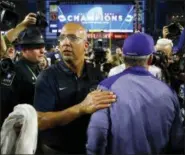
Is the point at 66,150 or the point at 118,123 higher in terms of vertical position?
the point at 118,123

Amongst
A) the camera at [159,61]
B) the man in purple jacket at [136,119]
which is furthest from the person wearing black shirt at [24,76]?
the camera at [159,61]

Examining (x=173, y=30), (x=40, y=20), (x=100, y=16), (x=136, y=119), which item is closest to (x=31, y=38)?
(x=40, y=20)

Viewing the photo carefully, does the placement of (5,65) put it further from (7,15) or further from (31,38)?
(31,38)

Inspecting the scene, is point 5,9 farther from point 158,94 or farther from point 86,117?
point 158,94

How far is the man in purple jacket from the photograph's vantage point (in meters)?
2.17

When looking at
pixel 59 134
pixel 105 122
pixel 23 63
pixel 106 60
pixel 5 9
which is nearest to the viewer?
pixel 105 122

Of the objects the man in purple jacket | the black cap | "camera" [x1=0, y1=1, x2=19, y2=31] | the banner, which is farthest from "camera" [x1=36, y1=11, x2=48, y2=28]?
the banner

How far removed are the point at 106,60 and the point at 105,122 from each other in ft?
14.0

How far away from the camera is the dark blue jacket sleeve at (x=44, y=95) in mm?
2520

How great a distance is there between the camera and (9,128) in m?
1.52

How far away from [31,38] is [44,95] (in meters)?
1.22

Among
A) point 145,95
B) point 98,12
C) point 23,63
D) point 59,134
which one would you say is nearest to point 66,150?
point 59,134

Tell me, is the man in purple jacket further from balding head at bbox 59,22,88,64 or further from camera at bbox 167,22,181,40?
camera at bbox 167,22,181,40

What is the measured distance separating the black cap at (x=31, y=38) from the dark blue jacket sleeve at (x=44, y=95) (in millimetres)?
1089
